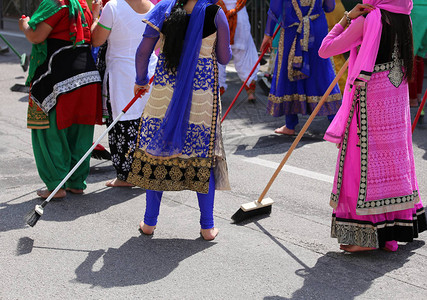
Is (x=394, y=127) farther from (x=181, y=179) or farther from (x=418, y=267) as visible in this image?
(x=181, y=179)

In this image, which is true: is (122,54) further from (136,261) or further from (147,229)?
(136,261)

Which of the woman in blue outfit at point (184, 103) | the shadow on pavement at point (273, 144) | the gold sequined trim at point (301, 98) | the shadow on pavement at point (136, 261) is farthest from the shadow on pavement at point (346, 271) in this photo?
the gold sequined trim at point (301, 98)

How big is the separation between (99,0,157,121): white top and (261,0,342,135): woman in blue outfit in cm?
213

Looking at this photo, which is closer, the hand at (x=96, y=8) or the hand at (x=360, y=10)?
the hand at (x=360, y=10)

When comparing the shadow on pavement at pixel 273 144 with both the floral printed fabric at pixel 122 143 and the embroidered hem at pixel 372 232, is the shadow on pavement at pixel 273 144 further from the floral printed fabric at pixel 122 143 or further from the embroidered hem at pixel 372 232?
the embroidered hem at pixel 372 232

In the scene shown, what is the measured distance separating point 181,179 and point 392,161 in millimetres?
1349

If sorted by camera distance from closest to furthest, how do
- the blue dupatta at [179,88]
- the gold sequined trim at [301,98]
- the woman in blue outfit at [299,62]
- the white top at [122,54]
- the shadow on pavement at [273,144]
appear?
1. the blue dupatta at [179,88]
2. the white top at [122,54]
3. the shadow on pavement at [273,144]
4. the woman in blue outfit at [299,62]
5. the gold sequined trim at [301,98]

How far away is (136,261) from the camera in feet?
13.7

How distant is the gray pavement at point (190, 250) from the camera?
3797 mm

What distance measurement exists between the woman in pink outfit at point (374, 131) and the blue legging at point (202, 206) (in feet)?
2.73

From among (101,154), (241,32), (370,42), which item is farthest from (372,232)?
(241,32)

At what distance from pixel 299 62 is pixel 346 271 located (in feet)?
11.8

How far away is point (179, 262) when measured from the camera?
4.17m

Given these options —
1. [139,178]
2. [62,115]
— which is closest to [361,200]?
[139,178]
